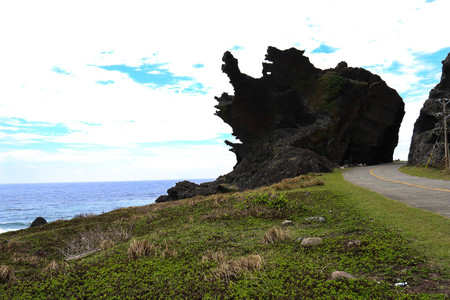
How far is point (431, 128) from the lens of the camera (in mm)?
44594

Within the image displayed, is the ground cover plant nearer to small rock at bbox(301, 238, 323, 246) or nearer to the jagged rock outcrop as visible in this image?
small rock at bbox(301, 238, 323, 246)

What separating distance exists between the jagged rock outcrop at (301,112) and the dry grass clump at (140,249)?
36543mm

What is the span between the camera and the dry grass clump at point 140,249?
719cm

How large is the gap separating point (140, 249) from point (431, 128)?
51.2 m

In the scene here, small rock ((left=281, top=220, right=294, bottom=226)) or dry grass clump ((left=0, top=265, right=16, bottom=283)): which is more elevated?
small rock ((left=281, top=220, right=294, bottom=226))

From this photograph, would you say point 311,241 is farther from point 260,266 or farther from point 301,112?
point 301,112

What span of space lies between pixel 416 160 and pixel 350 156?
21252mm

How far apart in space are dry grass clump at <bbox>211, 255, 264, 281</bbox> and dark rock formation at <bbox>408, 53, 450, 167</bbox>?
36.3 m

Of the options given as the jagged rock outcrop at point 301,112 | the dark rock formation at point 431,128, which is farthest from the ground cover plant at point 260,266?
the jagged rock outcrop at point 301,112

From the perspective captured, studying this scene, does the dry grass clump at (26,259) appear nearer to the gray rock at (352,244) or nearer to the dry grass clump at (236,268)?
the dry grass clump at (236,268)

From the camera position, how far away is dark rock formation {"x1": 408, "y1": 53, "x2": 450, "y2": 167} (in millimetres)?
34562

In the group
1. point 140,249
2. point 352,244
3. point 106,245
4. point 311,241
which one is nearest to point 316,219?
point 311,241

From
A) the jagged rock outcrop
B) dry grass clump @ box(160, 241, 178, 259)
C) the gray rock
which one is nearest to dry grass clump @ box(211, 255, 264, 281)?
dry grass clump @ box(160, 241, 178, 259)

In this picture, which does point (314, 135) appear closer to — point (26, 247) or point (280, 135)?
point (280, 135)
